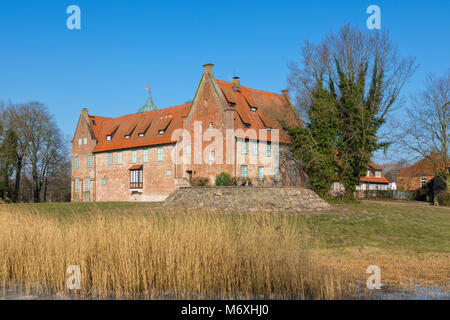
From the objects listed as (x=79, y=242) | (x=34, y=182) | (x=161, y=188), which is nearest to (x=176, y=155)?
(x=161, y=188)

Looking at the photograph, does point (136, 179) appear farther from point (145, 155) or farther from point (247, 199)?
point (247, 199)

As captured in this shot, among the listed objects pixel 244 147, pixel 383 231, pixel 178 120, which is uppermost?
pixel 178 120

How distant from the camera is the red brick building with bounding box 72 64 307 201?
37.7 m

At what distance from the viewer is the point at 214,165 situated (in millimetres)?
38062

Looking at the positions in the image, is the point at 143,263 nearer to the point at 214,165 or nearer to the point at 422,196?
the point at 214,165

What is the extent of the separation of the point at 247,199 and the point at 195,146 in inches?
724

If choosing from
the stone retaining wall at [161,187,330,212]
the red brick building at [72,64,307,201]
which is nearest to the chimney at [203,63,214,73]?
the red brick building at [72,64,307,201]

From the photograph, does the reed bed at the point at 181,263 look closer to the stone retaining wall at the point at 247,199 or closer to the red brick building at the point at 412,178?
the stone retaining wall at the point at 247,199

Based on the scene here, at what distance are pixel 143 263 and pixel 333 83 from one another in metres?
25.2

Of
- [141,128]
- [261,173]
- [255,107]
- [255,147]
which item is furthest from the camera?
[141,128]

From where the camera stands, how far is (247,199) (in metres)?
22.8

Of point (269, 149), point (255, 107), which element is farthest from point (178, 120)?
point (269, 149)

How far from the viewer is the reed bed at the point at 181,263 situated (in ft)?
27.2
